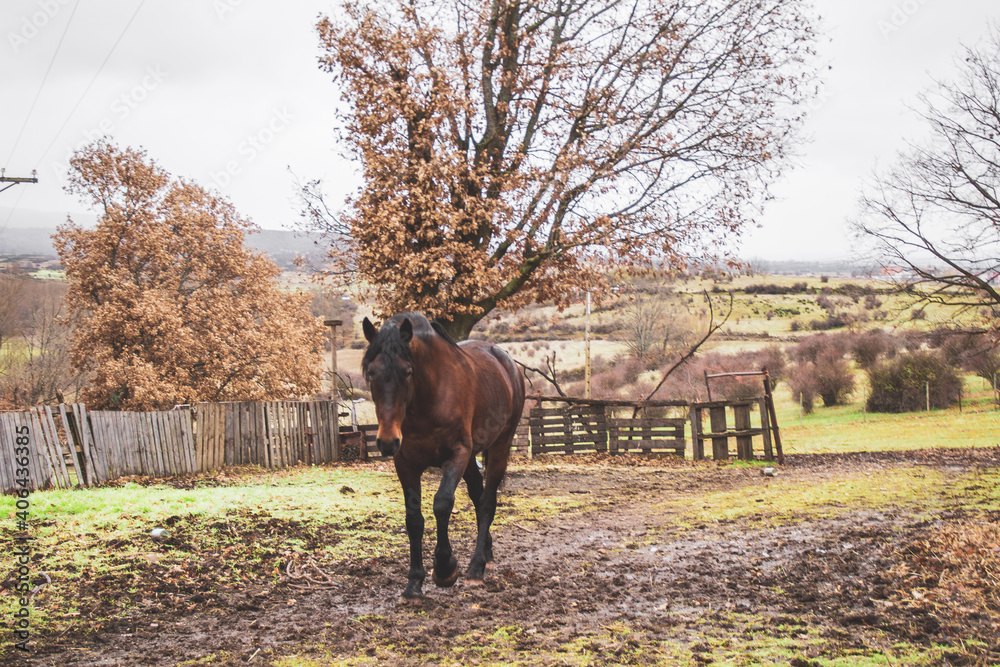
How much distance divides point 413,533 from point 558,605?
1283 mm

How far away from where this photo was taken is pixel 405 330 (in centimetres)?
524

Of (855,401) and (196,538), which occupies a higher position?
(196,538)

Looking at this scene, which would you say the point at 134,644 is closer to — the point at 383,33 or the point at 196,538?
the point at 196,538

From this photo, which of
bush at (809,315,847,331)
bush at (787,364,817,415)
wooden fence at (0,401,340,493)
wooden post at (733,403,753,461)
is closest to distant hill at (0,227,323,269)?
wooden fence at (0,401,340,493)

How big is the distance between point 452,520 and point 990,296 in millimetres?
18891

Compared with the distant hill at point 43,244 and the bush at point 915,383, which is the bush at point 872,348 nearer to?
the bush at point 915,383

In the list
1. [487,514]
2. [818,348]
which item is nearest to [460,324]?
[487,514]

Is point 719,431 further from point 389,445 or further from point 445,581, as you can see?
point 389,445

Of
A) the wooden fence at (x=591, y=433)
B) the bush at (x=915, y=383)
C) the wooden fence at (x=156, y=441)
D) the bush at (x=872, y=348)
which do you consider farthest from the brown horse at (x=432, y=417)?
the bush at (x=872, y=348)

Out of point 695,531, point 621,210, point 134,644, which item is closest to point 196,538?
point 134,644

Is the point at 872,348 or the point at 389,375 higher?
the point at 389,375

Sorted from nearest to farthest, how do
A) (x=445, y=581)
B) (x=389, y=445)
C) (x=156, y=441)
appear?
(x=389, y=445) → (x=445, y=581) → (x=156, y=441)

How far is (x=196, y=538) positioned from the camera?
24.2 feet

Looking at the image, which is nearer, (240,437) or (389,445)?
(389,445)
